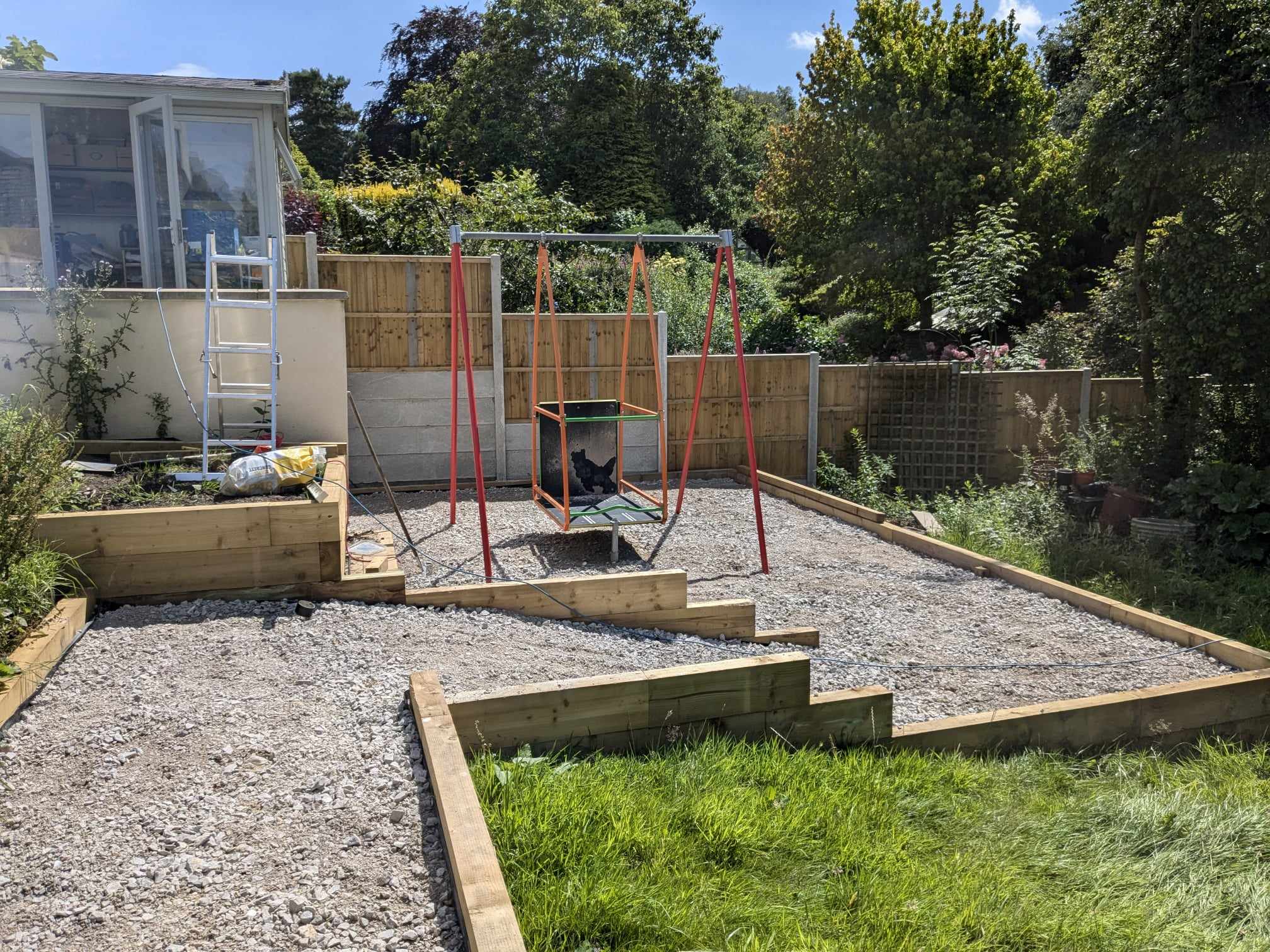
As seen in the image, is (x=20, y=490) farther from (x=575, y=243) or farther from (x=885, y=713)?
(x=575, y=243)

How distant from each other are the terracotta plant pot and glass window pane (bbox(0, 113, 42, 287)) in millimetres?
10952

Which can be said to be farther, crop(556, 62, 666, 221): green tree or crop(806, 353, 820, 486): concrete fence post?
crop(556, 62, 666, 221): green tree

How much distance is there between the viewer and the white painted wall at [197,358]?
705 cm

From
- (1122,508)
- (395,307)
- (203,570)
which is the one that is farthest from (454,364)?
(1122,508)

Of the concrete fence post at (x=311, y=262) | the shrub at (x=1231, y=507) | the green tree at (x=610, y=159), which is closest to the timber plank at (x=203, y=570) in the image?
the concrete fence post at (x=311, y=262)

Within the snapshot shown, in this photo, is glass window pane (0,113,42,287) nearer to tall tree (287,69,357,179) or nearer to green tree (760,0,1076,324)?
green tree (760,0,1076,324)

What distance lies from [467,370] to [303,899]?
400 centimetres

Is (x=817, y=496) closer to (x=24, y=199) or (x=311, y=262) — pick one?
(x=311, y=262)

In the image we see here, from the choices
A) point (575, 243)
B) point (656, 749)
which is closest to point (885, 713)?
point (656, 749)

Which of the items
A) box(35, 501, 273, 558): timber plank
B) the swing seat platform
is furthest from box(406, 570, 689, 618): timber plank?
the swing seat platform

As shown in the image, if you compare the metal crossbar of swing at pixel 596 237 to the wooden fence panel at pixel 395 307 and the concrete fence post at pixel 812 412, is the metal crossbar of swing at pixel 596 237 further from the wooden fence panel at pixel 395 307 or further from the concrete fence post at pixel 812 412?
the concrete fence post at pixel 812 412

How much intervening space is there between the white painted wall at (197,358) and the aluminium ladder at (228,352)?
4.1 inches

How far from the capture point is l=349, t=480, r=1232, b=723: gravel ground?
511 cm

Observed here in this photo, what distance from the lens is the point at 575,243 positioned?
15.9 meters
